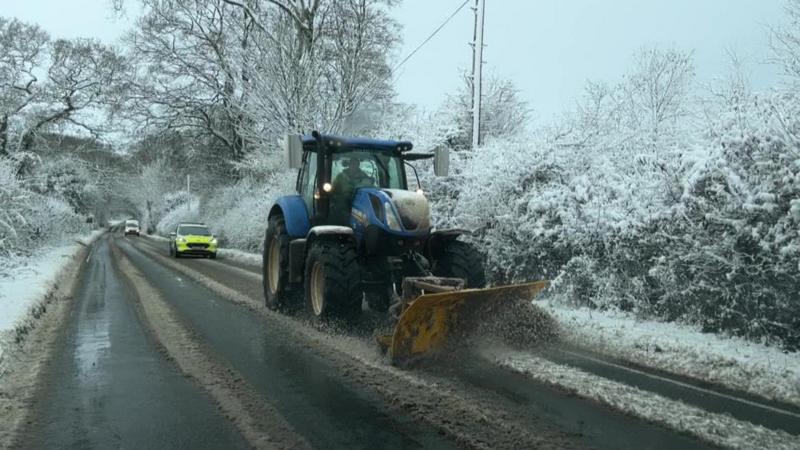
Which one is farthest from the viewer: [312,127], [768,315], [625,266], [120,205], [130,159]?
[120,205]

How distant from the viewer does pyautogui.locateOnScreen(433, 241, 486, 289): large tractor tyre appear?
7.24m

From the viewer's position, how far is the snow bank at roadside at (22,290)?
726 centimetres

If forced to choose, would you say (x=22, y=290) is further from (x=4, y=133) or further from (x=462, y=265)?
(x=4, y=133)

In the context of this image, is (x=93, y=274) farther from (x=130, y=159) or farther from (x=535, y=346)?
(x=130, y=159)

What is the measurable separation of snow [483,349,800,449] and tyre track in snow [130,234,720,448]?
0.35 ft

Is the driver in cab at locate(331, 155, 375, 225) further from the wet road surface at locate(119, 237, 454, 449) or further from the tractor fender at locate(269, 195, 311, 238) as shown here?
the wet road surface at locate(119, 237, 454, 449)

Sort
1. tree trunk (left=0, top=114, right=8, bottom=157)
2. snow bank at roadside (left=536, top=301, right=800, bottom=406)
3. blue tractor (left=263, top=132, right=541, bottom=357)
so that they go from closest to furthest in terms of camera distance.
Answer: snow bank at roadside (left=536, top=301, right=800, bottom=406) → blue tractor (left=263, top=132, right=541, bottom=357) → tree trunk (left=0, top=114, right=8, bottom=157)

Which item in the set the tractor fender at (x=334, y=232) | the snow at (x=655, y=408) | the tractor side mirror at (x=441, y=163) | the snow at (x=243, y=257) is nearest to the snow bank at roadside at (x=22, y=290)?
the tractor fender at (x=334, y=232)

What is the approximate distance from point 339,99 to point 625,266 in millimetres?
15942

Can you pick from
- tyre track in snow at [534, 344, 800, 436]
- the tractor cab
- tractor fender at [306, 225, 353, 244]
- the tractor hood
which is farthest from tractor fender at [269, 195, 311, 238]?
tyre track in snow at [534, 344, 800, 436]

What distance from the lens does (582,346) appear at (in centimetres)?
670

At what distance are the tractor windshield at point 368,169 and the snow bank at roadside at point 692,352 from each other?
9.19 ft

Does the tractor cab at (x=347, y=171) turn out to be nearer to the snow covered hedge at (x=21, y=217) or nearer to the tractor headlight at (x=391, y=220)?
the tractor headlight at (x=391, y=220)

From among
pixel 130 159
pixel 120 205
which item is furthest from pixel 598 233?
pixel 120 205
